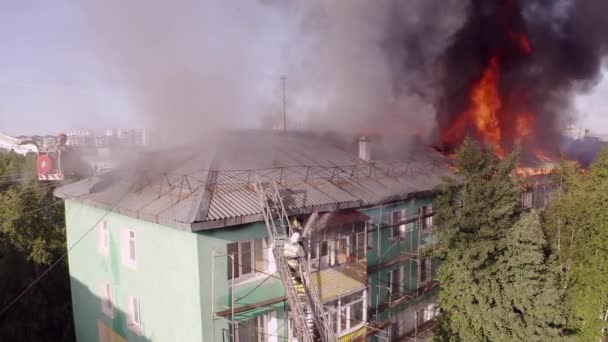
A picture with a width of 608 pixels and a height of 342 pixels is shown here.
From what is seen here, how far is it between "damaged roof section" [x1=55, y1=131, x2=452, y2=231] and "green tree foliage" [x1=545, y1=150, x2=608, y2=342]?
12.2ft

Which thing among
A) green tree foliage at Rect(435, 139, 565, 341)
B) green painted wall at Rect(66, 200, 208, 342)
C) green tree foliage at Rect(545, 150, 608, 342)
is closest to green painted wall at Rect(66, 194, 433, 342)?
green painted wall at Rect(66, 200, 208, 342)

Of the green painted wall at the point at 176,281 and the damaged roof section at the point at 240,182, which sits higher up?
the damaged roof section at the point at 240,182

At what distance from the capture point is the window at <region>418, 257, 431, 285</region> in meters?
13.3

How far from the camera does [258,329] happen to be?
8594mm

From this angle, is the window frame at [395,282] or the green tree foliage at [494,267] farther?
the window frame at [395,282]

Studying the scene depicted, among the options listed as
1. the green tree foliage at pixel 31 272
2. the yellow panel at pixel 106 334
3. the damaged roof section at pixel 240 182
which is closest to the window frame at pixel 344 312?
the damaged roof section at pixel 240 182

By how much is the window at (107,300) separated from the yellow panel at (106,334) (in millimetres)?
398

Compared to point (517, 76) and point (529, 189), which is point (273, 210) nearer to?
point (529, 189)

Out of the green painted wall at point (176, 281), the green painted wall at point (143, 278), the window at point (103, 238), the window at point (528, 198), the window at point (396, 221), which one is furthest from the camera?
the window at point (528, 198)

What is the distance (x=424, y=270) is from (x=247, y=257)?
24.2ft

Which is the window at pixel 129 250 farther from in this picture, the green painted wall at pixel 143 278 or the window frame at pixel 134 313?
the window frame at pixel 134 313

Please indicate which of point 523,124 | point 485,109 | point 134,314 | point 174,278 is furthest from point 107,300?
point 523,124

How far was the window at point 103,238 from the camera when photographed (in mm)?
10446

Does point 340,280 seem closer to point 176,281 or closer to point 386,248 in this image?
point 386,248
